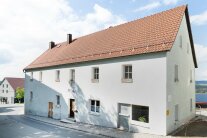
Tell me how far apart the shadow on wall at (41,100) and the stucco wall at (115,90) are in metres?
0.10

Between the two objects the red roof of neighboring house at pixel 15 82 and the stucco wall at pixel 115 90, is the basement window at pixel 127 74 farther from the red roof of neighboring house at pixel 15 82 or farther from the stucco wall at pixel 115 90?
the red roof of neighboring house at pixel 15 82

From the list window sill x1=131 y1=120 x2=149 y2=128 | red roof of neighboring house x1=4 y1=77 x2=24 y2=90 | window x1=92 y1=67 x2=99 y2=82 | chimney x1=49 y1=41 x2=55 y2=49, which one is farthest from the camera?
red roof of neighboring house x1=4 y1=77 x2=24 y2=90

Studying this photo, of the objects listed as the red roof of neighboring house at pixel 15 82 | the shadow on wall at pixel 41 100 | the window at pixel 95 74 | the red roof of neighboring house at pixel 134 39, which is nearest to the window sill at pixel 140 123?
the red roof of neighboring house at pixel 134 39

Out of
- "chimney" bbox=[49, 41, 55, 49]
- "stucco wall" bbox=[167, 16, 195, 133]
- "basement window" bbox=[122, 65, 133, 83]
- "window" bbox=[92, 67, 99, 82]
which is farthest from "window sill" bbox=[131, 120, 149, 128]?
"chimney" bbox=[49, 41, 55, 49]

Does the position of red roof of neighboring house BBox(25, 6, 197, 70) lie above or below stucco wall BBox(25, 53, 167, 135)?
above

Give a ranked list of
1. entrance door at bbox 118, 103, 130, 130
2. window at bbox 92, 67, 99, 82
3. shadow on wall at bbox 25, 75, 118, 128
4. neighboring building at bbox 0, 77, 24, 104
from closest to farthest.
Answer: entrance door at bbox 118, 103, 130, 130
shadow on wall at bbox 25, 75, 118, 128
window at bbox 92, 67, 99, 82
neighboring building at bbox 0, 77, 24, 104

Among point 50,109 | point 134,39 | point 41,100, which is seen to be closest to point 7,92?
point 41,100

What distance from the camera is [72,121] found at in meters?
22.6

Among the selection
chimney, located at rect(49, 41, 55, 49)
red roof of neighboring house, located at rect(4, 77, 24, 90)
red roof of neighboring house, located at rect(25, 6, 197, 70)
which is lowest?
red roof of neighboring house, located at rect(4, 77, 24, 90)

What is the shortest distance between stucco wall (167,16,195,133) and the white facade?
64658 mm

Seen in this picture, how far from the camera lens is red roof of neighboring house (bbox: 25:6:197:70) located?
16809 mm

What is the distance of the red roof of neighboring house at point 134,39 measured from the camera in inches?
662

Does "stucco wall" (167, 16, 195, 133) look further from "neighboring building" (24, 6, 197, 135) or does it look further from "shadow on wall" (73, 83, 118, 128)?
"shadow on wall" (73, 83, 118, 128)

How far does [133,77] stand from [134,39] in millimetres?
3409
